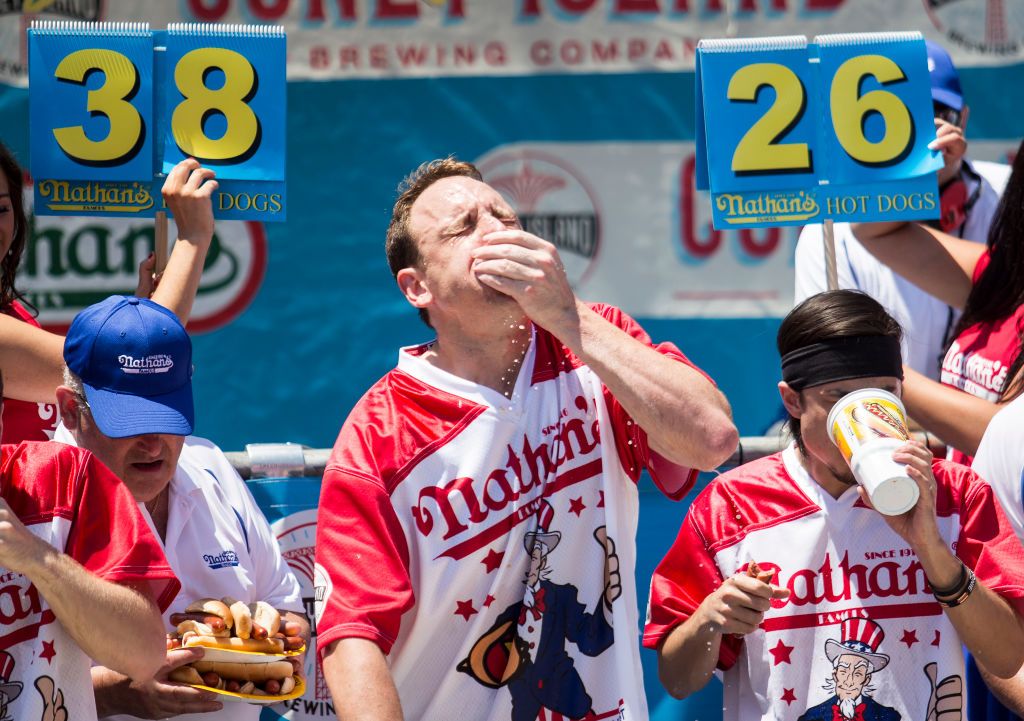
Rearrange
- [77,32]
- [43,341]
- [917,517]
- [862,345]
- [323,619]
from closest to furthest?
[323,619]
[917,517]
[862,345]
[43,341]
[77,32]

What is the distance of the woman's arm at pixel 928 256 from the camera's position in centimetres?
368

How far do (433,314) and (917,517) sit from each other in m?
0.96

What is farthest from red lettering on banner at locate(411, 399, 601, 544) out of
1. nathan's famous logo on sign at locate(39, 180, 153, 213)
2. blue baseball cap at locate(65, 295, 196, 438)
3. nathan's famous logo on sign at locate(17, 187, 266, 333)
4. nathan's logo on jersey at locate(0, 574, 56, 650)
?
nathan's famous logo on sign at locate(17, 187, 266, 333)

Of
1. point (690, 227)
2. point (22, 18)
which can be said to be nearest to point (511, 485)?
point (690, 227)

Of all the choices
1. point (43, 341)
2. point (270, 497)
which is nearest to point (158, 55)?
point (43, 341)

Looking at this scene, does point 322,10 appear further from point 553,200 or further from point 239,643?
point 239,643

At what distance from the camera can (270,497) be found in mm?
3334

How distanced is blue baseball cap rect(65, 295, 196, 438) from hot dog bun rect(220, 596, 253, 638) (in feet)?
1.13

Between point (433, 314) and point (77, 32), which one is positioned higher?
point (77, 32)

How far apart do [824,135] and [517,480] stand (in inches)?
53.8

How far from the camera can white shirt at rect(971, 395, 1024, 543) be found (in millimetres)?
2932

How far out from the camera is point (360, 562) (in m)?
2.39

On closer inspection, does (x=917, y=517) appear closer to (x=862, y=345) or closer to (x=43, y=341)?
(x=862, y=345)

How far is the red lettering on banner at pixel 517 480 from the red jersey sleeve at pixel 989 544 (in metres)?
0.77
